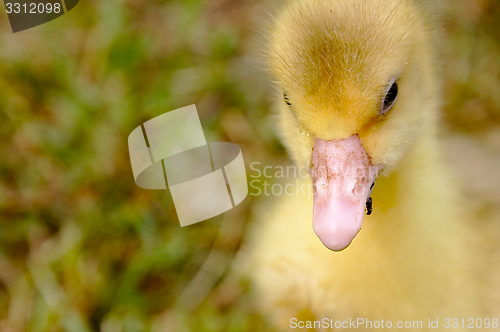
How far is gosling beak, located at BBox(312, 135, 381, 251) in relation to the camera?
0.87 m

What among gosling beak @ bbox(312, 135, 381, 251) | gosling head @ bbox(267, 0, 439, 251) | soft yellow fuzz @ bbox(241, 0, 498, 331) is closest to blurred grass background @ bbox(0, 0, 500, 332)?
soft yellow fuzz @ bbox(241, 0, 498, 331)

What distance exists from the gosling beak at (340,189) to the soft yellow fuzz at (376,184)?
4cm

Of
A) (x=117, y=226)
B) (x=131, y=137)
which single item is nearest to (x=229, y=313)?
(x=117, y=226)

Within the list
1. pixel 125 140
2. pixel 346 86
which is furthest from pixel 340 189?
pixel 125 140

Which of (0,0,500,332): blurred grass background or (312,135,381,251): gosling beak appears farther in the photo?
(0,0,500,332): blurred grass background

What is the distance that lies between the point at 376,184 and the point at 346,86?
0.36 metres

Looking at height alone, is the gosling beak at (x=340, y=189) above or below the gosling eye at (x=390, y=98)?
below

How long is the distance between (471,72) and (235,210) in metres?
1.35

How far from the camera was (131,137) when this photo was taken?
5.26ft

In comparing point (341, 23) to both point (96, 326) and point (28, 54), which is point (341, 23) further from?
point (28, 54)

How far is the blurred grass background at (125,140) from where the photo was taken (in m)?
1.35

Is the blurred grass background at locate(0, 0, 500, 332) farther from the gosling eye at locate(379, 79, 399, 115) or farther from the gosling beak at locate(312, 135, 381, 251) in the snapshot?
the gosling beak at locate(312, 135, 381, 251)

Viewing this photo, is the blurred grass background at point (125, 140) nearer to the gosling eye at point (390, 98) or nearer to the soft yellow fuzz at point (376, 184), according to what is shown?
the soft yellow fuzz at point (376, 184)

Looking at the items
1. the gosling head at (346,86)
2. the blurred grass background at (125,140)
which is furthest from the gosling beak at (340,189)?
the blurred grass background at (125,140)
